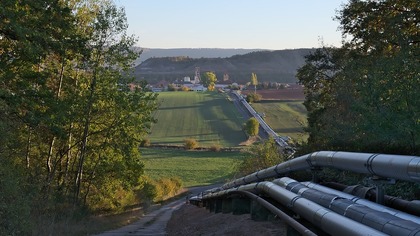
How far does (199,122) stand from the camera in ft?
392

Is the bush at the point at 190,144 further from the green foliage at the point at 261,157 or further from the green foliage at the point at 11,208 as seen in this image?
the green foliage at the point at 11,208

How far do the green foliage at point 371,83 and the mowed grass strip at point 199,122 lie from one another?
6013 cm

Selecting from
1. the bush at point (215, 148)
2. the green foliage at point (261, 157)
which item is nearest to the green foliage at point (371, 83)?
the green foliage at point (261, 157)

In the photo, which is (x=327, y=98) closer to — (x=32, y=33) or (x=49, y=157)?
(x=49, y=157)

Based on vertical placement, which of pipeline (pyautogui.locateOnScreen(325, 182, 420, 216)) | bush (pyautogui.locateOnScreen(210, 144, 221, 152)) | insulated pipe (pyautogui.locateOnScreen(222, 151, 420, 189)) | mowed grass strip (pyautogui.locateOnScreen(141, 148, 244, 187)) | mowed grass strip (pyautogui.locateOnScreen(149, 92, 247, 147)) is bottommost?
mowed grass strip (pyautogui.locateOnScreen(141, 148, 244, 187))

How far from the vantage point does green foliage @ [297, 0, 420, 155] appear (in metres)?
15.2

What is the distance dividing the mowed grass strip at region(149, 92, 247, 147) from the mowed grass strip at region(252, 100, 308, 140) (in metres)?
6.53

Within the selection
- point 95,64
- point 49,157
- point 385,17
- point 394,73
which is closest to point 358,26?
point 385,17

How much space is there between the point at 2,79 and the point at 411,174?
54.5ft

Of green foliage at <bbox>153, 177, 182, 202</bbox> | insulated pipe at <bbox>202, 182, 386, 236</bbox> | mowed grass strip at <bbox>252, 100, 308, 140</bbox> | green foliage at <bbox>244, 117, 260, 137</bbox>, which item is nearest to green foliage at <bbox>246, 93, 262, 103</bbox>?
mowed grass strip at <bbox>252, 100, 308, 140</bbox>

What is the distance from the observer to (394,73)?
58.5 feet

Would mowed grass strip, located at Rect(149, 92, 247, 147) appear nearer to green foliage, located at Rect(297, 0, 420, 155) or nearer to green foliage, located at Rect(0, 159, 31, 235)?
green foliage, located at Rect(297, 0, 420, 155)

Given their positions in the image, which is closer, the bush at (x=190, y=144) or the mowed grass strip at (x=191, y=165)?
the mowed grass strip at (x=191, y=165)

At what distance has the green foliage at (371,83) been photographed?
1523 centimetres
